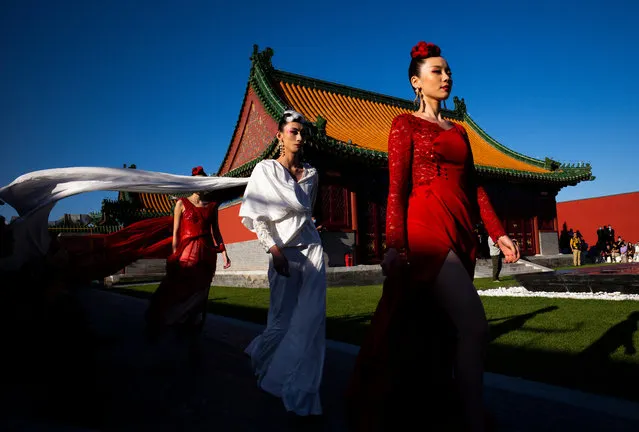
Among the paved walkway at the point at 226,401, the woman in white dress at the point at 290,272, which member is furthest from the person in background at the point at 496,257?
the woman in white dress at the point at 290,272

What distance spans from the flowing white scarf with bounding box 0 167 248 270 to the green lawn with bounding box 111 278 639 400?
8.51 feet

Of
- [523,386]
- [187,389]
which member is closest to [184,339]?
[187,389]

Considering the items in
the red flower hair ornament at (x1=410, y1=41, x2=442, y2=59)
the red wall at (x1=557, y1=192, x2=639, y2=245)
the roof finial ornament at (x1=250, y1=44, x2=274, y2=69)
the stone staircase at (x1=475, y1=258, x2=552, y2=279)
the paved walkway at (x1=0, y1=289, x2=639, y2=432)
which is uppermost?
the roof finial ornament at (x1=250, y1=44, x2=274, y2=69)

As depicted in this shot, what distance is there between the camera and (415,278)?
6.18ft

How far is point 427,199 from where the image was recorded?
78.2 inches

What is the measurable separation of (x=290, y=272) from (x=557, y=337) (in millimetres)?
2841

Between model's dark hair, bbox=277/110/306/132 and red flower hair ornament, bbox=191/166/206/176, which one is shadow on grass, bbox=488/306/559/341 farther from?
red flower hair ornament, bbox=191/166/206/176

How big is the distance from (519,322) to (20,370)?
5.12 metres

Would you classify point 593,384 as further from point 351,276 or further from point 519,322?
point 351,276

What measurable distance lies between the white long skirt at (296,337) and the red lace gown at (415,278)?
Result: 2.93 ft

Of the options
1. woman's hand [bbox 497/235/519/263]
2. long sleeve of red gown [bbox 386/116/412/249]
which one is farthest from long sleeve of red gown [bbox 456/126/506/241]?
long sleeve of red gown [bbox 386/116/412/249]

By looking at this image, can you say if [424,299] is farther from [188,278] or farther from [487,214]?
[188,278]

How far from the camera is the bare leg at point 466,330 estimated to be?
1751 mm

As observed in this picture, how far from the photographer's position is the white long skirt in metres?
2.73
